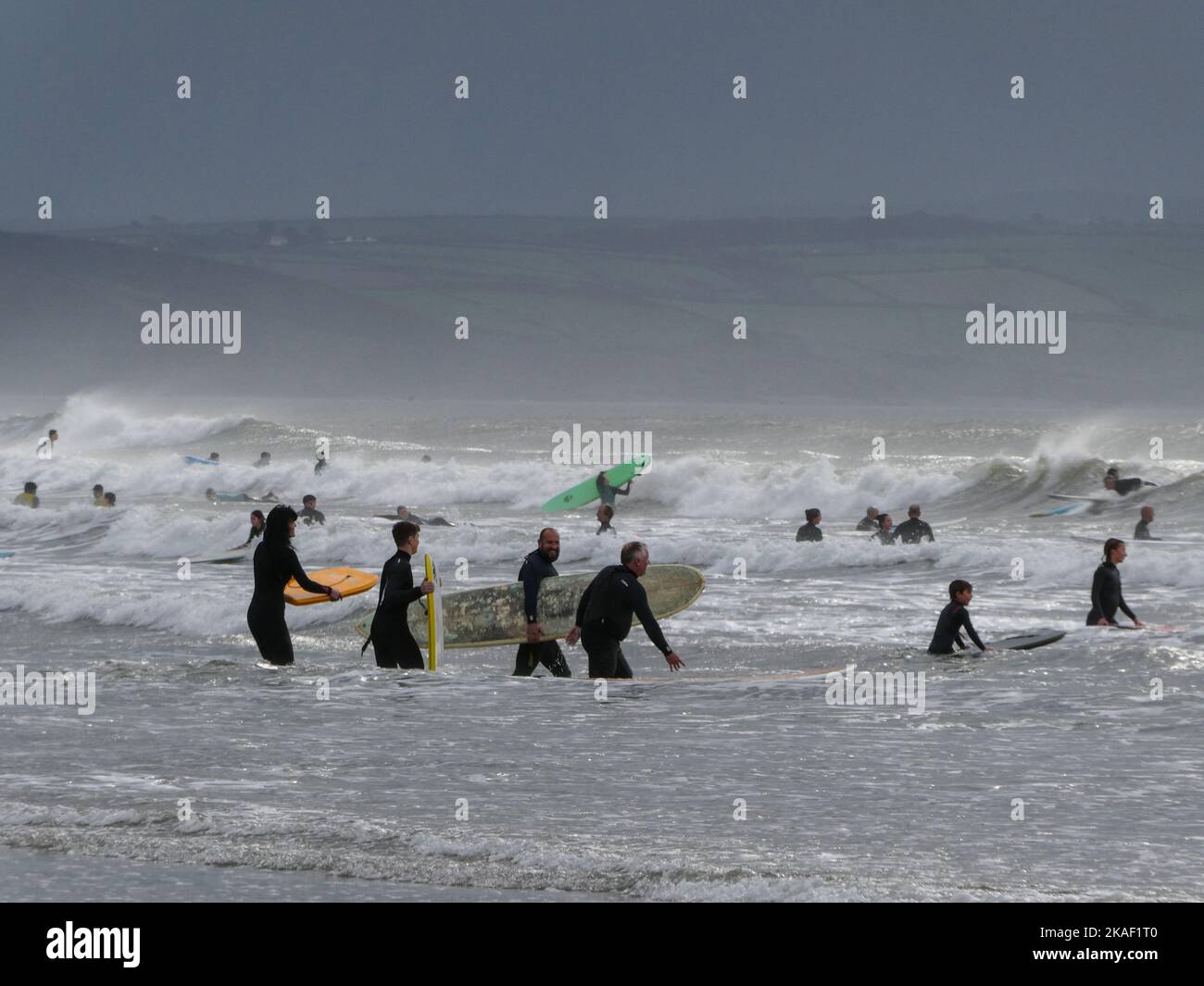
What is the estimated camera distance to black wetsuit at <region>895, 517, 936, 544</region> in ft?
79.4

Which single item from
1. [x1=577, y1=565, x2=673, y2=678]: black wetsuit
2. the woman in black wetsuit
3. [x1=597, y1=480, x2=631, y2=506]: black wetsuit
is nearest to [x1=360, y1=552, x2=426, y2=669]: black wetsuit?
the woman in black wetsuit

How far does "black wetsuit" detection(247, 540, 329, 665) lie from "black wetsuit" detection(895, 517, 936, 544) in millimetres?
14317

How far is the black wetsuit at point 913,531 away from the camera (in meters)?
24.2

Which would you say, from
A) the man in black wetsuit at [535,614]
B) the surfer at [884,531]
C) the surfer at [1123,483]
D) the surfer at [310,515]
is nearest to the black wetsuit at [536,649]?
the man in black wetsuit at [535,614]

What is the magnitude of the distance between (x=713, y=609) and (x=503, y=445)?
52.6m

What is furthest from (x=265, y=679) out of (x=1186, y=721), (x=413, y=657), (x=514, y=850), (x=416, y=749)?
(x=1186, y=721)

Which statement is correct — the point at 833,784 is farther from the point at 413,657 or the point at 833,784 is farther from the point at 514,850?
the point at 413,657

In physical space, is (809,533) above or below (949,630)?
→ above

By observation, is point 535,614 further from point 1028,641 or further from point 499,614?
point 1028,641

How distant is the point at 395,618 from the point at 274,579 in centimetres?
92

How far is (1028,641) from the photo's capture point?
13242 millimetres

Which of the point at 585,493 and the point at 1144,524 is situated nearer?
the point at 1144,524

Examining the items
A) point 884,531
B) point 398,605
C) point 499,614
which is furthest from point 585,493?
point 398,605

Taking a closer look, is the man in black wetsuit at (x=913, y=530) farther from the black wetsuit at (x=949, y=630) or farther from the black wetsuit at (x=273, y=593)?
the black wetsuit at (x=273, y=593)
